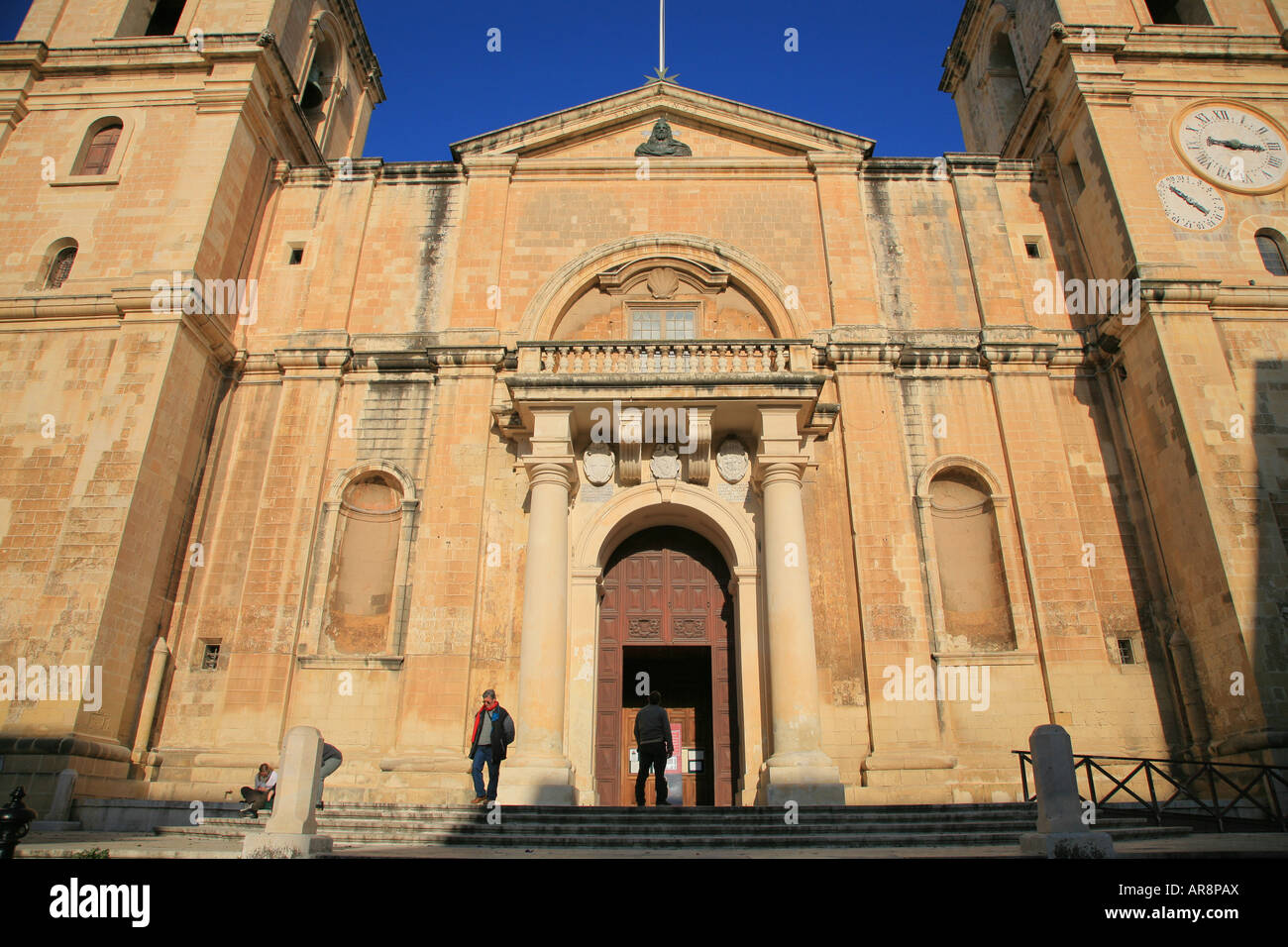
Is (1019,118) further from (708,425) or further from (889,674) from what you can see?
(889,674)

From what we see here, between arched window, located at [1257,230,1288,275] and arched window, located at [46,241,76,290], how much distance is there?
24939 millimetres

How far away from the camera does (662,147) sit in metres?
19.7

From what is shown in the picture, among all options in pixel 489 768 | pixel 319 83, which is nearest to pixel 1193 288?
pixel 489 768

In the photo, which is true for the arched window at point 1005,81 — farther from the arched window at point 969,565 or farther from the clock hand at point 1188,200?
the arched window at point 969,565

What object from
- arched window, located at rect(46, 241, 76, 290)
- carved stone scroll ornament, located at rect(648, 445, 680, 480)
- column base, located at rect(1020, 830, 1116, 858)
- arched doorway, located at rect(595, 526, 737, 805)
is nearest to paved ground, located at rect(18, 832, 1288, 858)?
column base, located at rect(1020, 830, 1116, 858)

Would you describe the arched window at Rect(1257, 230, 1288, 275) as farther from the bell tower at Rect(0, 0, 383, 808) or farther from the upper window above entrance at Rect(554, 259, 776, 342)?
the bell tower at Rect(0, 0, 383, 808)

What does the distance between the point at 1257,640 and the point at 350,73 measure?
28.1 m

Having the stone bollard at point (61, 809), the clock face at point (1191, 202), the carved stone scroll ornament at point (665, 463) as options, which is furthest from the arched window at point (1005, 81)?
the stone bollard at point (61, 809)

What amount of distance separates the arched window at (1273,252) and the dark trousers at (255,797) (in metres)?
21.3

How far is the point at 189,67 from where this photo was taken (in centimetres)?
1872

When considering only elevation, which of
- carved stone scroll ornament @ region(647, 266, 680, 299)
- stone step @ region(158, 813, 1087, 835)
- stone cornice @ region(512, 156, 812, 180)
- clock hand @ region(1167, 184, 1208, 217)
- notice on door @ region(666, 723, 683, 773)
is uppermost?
stone cornice @ region(512, 156, 812, 180)

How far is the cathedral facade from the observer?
1407 cm

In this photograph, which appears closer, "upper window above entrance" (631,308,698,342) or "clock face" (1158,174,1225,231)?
"clock face" (1158,174,1225,231)

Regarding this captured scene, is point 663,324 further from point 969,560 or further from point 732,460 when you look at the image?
point 969,560
